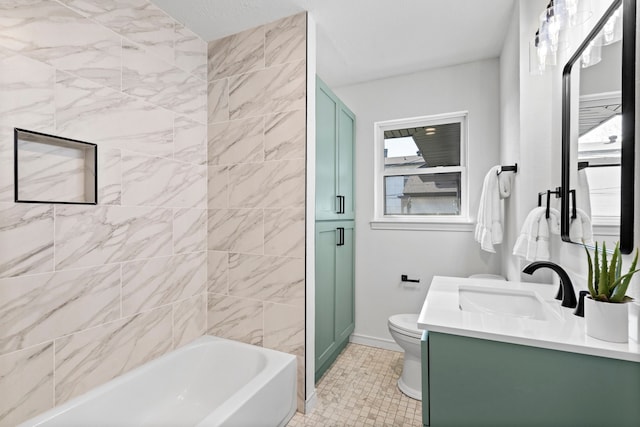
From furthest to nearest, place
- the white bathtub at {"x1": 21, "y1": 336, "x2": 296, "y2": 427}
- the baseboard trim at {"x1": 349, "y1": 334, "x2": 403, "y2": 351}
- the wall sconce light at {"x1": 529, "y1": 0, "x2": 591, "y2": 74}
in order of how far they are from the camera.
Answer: the baseboard trim at {"x1": 349, "y1": 334, "x2": 403, "y2": 351}, the white bathtub at {"x1": 21, "y1": 336, "x2": 296, "y2": 427}, the wall sconce light at {"x1": 529, "y1": 0, "x2": 591, "y2": 74}

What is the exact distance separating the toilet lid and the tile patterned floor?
418mm

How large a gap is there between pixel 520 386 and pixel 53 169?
1.96m

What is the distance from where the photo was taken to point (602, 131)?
3.56ft

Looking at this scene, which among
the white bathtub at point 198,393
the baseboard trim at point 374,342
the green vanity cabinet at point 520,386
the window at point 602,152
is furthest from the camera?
the baseboard trim at point 374,342

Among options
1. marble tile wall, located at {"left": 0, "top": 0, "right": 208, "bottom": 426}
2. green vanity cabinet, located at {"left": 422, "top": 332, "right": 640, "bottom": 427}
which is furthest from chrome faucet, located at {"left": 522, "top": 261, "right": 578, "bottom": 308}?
marble tile wall, located at {"left": 0, "top": 0, "right": 208, "bottom": 426}

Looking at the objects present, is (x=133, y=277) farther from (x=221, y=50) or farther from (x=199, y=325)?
(x=221, y=50)

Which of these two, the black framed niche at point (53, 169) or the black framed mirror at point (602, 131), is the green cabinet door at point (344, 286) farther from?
the black framed niche at point (53, 169)

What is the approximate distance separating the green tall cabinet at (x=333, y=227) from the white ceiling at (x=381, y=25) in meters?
0.37

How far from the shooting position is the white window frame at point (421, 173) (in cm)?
262

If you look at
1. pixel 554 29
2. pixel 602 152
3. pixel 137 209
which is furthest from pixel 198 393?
pixel 554 29

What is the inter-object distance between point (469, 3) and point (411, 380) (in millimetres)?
2340

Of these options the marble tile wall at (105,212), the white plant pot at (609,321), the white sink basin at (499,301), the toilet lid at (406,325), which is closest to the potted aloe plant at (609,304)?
the white plant pot at (609,321)

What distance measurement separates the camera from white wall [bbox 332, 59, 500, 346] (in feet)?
8.27

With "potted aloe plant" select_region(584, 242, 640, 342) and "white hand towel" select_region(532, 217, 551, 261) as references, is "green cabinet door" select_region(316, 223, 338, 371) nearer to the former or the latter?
"white hand towel" select_region(532, 217, 551, 261)
